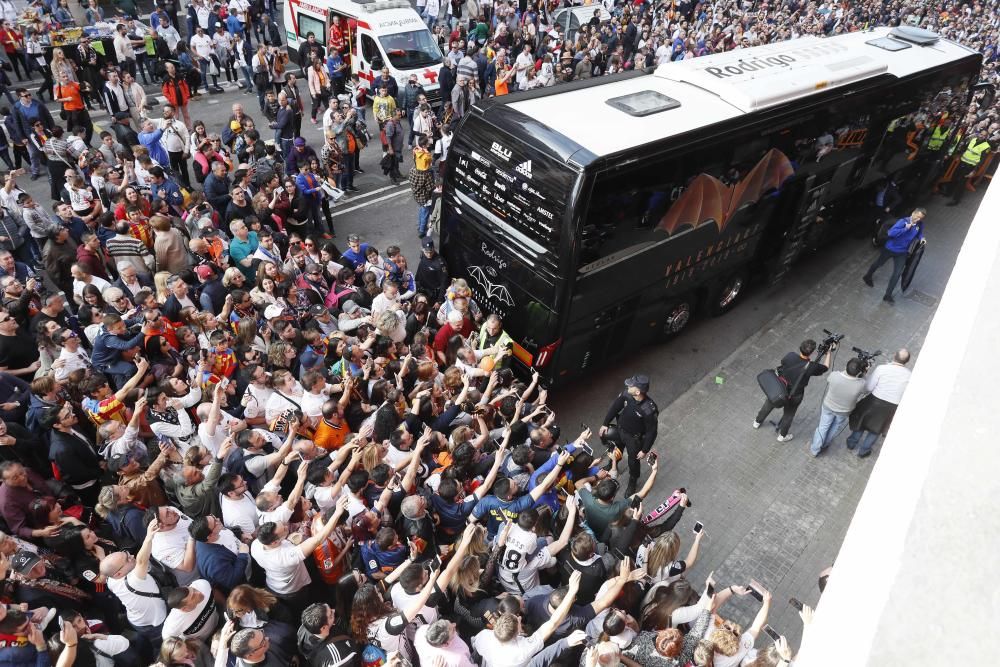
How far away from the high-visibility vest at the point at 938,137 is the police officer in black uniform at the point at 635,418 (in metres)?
9.58

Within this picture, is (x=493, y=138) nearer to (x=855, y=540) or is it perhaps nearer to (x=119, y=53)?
(x=855, y=540)

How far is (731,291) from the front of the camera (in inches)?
383

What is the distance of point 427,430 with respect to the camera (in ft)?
18.1

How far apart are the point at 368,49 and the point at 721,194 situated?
34.7 ft

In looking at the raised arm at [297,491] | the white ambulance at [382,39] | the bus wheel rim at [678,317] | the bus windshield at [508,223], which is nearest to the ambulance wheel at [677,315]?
the bus wheel rim at [678,317]

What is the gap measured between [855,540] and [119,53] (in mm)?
17117

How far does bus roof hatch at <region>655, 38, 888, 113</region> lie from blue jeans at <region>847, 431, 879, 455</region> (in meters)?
4.14

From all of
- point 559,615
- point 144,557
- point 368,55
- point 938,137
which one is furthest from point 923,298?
point 368,55

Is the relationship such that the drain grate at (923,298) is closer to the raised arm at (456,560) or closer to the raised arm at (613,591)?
the raised arm at (613,591)

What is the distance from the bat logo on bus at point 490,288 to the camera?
295 inches

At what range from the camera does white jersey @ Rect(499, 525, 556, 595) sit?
173 inches

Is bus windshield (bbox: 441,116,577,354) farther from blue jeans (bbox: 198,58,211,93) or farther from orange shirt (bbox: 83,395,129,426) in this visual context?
blue jeans (bbox: 198,58,211,93)

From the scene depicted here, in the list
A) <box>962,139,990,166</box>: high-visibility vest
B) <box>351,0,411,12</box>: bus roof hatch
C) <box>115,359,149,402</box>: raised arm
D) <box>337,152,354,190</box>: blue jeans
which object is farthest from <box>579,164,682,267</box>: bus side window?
<box>351,0,411,12</box>: bus roof hatch

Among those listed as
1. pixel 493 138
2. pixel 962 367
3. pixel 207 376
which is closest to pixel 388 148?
pixel 493 138
